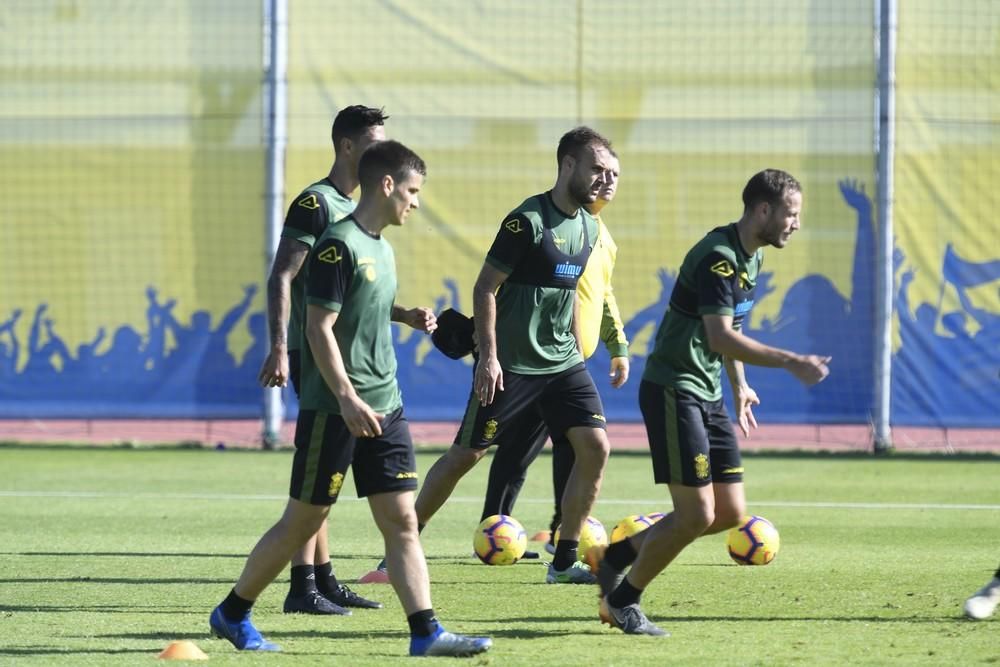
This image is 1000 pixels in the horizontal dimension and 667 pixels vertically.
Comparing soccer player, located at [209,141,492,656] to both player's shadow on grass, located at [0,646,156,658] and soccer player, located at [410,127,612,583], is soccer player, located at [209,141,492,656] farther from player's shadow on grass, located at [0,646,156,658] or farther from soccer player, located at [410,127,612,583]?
soccer player, located at [410,127,612,583]

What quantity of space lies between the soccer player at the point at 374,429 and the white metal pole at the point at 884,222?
11.7 meters

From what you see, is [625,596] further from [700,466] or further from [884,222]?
[884,222]

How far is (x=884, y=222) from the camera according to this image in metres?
17.4

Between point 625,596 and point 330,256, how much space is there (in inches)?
79.4

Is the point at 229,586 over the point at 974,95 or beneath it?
beneath

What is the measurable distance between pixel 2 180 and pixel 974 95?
Result: 1091 centimetres

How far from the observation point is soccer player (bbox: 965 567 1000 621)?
724 centimetres

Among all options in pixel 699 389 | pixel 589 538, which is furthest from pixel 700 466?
pixel 589 538

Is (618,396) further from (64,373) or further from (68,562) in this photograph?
(68,562)

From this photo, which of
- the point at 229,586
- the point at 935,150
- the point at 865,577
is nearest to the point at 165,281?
the point at 935,150

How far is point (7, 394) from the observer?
714 inches

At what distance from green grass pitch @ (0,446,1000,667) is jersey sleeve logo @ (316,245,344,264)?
1.57 m

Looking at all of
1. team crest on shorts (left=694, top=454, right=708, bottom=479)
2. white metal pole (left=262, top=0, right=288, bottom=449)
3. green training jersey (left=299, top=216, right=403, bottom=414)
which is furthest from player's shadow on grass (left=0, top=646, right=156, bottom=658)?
white metal pole (left=262, top=0, right=288, bottom=449)

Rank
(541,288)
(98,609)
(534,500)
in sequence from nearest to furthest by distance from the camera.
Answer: (98,609)
(541,288)
(534,500)
